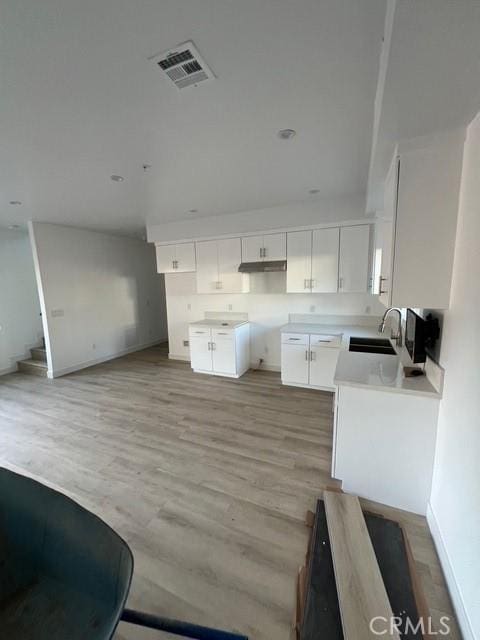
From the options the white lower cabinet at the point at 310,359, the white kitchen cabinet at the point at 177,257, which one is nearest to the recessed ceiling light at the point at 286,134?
the white lower cabinet at the point at 310,359

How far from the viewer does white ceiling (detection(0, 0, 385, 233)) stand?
1055 millimetres

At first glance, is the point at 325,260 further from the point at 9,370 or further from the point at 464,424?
the point at 9,370

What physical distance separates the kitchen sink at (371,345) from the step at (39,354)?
5582 mm

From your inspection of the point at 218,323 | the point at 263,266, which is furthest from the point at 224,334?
the point at 263,266

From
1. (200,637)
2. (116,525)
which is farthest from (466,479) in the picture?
(116,525)

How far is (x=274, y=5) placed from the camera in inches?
39.8

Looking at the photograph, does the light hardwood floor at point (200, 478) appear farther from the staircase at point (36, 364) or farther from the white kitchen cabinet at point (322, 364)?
the staircase at point (36, 364)

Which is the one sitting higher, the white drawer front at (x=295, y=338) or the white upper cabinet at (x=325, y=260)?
the white upper cabinet at (x=325, y=260)

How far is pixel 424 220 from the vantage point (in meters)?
1.52

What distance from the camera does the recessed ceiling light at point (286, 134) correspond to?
A: 1.91m

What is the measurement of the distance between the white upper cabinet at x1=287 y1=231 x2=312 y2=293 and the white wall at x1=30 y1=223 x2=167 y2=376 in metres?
4.09

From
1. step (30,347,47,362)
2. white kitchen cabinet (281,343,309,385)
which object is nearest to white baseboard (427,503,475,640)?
white kitchen cabinet (281,343,309,385)

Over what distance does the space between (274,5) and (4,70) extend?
1.37m

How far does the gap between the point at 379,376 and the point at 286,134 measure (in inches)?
78.3
